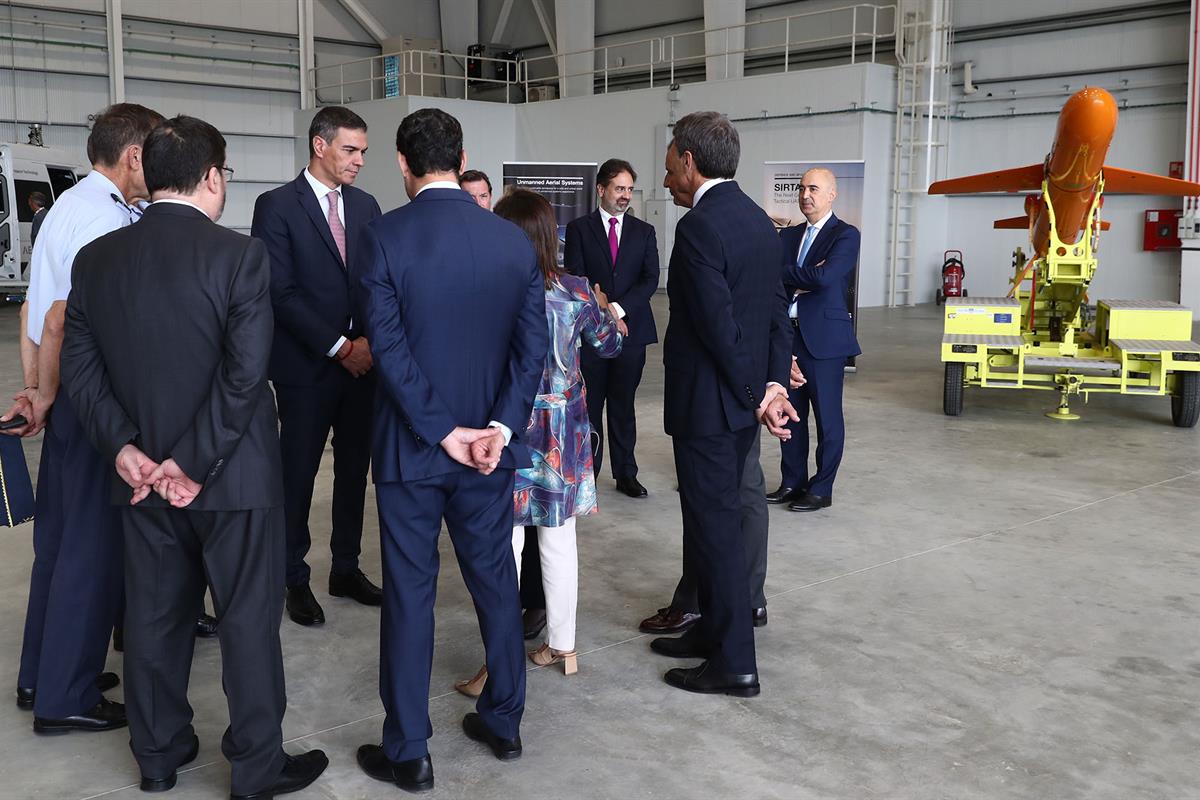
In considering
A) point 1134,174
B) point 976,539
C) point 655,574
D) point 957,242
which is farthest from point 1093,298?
point 655,574

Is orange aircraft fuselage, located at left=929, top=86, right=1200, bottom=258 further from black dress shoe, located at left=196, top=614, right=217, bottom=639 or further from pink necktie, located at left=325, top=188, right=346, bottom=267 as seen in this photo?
black dress shoe, located at left=196, top=614, right=217, bottom=639

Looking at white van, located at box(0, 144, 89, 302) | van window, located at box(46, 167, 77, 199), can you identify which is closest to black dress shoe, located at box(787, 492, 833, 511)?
white van, located at box(0, 144, 89, 302)

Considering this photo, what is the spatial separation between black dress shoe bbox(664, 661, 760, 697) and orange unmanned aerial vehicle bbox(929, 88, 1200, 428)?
491cm

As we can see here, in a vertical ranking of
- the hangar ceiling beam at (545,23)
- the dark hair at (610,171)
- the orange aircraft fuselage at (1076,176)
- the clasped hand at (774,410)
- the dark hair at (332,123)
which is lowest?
the clasped hand at (774,410)

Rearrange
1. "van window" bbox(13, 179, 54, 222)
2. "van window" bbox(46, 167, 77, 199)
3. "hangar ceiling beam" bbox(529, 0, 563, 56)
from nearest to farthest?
"van window" bbox(13, 179, 54, 222), "van window" bbox(46, 167, 77, 199), "hangar ceiling beam" bbox(529, 0, 563, 56)

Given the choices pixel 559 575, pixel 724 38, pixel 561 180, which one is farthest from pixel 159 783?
pixel 724 38

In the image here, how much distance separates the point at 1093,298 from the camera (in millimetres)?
15977

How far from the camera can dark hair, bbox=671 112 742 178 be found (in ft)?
9.63

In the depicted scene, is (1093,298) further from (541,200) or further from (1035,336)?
(541,200)

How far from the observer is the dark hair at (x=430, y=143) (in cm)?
243

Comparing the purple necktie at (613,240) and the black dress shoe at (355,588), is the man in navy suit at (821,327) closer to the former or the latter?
the purple necktie at (613,240)

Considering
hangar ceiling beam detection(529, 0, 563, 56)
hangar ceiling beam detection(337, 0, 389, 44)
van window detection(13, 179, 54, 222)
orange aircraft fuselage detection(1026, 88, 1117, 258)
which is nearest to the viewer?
orange aircraft fuselage detection(1026, 88, 1117, 258)

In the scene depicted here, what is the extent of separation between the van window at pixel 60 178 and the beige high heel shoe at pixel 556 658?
14688 millimetres

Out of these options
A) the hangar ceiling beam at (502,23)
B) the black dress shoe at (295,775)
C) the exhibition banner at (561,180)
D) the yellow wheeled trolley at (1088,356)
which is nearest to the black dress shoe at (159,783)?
the black dress shoe at (295,775)
